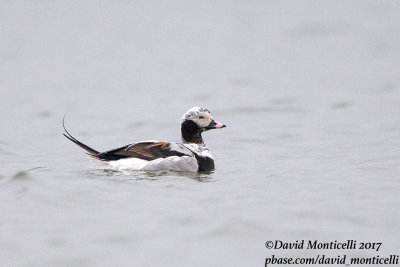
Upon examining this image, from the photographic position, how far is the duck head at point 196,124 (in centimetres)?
992

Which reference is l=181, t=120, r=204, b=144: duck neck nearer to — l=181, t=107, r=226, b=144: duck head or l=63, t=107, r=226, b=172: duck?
l=181, t=107, r=226, b=144: duck head

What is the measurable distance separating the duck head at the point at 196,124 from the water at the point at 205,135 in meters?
0.61

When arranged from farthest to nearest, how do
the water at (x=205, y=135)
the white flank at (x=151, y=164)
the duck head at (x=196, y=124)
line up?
the duck head at (x=196, y=124) → the white flank at (x=151, y=164) → the water at (x=205, y=135)

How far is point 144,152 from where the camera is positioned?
923 cm

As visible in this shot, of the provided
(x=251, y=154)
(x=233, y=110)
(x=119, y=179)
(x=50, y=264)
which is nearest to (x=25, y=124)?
(x=233, y=110)

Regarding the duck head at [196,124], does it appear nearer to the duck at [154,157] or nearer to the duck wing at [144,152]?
the duck at [154,157]

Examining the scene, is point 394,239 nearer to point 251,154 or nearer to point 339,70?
point 251,154

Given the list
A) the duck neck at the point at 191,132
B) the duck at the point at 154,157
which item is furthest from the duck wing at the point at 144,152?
the duck neck at the point at 191,132

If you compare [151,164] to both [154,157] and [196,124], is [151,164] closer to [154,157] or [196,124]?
[154,157]

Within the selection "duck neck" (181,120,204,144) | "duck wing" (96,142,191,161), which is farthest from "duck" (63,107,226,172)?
"duck neck" (181,120,204,144)

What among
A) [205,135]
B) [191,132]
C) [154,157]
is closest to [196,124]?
[191,132]

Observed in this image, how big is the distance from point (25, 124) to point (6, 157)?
3528 millimetres

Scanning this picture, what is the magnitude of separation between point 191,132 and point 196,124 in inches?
5.3

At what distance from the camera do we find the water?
21.9 feet
